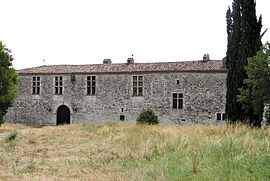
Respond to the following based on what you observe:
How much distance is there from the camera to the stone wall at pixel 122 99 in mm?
20016

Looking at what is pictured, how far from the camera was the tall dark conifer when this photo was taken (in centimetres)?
1505

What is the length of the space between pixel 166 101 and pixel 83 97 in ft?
23.6

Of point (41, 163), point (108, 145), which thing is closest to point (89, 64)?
point (108, 145)

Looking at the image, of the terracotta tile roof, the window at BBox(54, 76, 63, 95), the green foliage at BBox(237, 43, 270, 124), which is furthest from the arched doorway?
the green foliage at BBox(237, 43, 270, 124)

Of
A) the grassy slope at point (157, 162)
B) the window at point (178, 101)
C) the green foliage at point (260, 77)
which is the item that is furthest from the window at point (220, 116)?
the grassy slope at point (157, 162)

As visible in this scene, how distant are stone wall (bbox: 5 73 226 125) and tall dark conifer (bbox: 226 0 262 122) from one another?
4216mm

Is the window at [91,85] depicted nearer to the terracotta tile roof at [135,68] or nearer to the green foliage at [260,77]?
the terracotta tile roof at [135,68]

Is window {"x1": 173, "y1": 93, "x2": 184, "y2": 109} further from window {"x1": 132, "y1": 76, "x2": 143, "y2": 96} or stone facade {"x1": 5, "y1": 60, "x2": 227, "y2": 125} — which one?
window {"x1": 132, "y1": 76, "x2": 143, "y2": 96}

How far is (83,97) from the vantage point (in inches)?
922

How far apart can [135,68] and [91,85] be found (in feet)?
13.2

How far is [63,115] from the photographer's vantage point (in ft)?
78.8

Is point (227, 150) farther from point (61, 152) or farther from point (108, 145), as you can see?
point (61, 152)

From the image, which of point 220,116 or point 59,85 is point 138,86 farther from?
point 59,85

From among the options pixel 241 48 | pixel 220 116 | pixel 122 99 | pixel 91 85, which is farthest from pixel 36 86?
pixel 241 48
